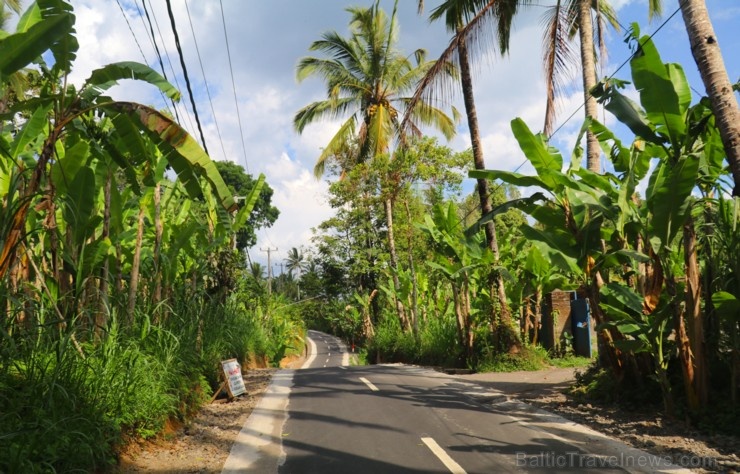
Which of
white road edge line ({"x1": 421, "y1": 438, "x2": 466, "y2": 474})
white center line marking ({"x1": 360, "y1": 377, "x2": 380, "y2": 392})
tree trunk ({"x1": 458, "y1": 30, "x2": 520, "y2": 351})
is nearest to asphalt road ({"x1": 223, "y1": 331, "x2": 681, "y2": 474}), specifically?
white road edge line ({"x1": 421, "y1": 438, "x2": 466, "y2": 474})

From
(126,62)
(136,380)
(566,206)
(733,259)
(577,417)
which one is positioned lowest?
(577,417)

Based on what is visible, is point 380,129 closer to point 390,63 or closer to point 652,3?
point 390,63

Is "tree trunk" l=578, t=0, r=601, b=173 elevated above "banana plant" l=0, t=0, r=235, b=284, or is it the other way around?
"tree trunk" l=578, t=0, r=601, b=173

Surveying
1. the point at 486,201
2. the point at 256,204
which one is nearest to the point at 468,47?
the point at 486,201

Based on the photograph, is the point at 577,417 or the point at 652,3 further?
the point at 652,3

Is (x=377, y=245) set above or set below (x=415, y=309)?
above

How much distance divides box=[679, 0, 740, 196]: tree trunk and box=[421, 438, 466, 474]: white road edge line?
4000 millimetres

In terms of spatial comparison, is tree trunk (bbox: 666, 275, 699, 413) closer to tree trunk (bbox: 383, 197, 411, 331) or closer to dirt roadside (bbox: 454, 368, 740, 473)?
dirt roadside (bbox: 454, 368, 740, 473)

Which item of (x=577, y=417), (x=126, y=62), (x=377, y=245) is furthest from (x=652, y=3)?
(x=377, y=245)

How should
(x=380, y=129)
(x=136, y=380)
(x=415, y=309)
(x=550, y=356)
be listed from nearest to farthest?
1. (x=136, y=380)
2. (x=550, y=356)
3. (x=415, y=309)
4. (x=380, y=129)

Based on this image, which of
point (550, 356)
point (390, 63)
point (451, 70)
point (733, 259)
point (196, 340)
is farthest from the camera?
point (390, 63)

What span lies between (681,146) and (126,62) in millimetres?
6576

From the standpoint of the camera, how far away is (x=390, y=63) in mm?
25375

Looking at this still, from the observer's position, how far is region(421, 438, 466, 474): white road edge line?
5.38 metres
